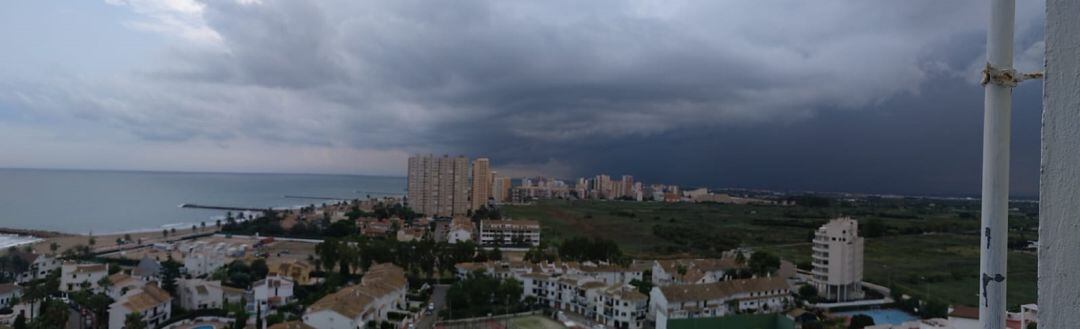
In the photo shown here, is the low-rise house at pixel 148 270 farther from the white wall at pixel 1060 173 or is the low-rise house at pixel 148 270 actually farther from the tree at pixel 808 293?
the white wall at pixel 1060 173

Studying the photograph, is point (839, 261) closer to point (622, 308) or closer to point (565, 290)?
point (622, 308)

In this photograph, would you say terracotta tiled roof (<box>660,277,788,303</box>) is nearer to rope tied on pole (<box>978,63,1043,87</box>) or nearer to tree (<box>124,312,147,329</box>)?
tree (<box>124,312,147,329</box>)

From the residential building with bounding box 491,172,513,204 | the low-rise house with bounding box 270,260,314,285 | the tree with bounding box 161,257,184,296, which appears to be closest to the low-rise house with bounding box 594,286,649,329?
the low-rise house with bounding box 270,260,314,285

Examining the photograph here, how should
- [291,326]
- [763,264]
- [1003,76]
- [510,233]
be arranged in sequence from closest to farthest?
[1003,76]
[291,326]
[763,264]
[510,233]

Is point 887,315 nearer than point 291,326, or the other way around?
point 291,326

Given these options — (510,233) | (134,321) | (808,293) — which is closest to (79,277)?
(134,321)

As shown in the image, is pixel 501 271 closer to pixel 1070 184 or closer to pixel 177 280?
pixel 177 280
